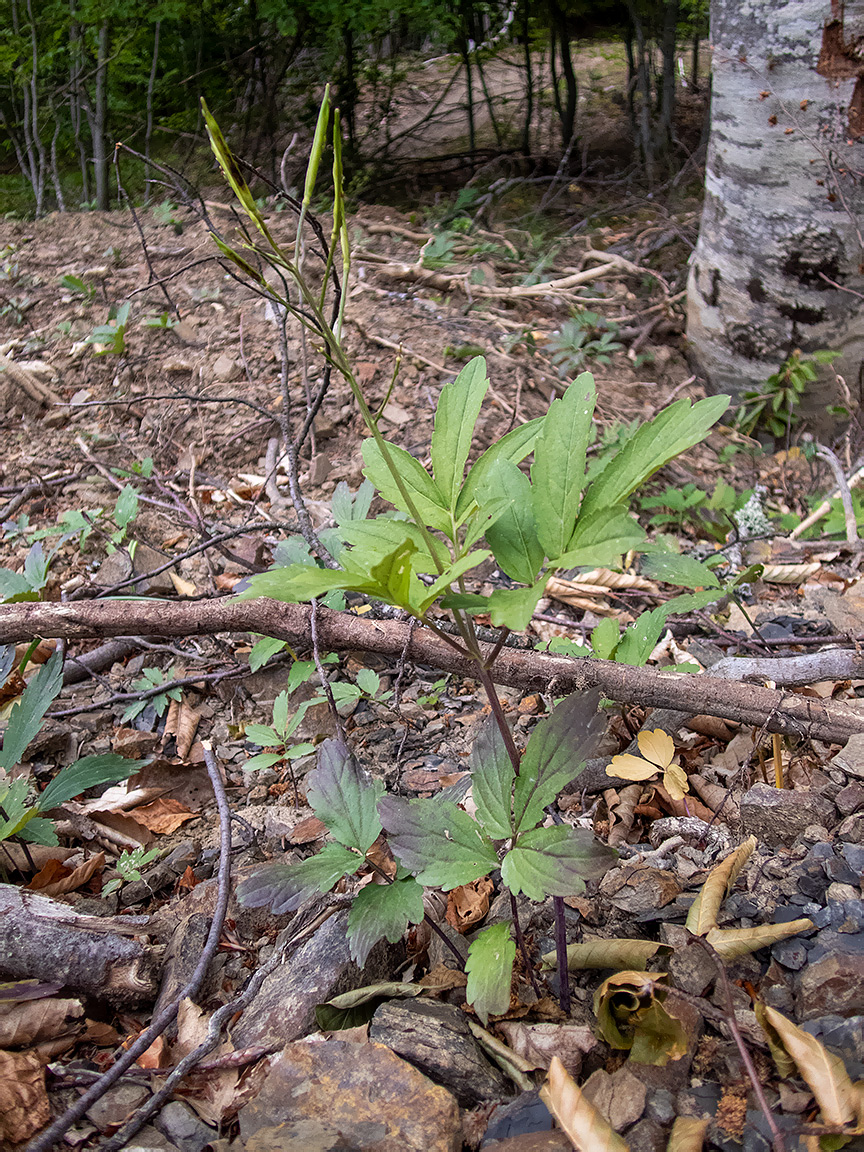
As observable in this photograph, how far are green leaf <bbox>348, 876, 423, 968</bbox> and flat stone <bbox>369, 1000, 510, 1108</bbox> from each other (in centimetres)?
10

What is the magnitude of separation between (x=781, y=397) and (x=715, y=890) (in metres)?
3.47

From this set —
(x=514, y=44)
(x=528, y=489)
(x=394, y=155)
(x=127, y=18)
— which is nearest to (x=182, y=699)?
(x=528, y=489)

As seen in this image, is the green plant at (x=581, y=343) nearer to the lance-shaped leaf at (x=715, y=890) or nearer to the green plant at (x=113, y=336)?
the green plant at (x=113, y=336)

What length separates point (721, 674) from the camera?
1.76 meters

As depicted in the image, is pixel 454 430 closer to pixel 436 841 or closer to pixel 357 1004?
pixel 436 841

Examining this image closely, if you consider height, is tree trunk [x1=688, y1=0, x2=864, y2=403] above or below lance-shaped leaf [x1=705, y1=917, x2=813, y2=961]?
above

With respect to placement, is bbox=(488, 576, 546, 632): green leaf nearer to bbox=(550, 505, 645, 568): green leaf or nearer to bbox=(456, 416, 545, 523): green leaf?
bbox=(550, 505, 645, 568): green leaf

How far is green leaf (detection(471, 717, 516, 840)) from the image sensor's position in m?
1.05

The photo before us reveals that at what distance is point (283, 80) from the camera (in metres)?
6.66

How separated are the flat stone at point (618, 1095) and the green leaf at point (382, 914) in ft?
1.00

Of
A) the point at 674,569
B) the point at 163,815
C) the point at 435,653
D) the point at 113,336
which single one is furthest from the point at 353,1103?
the point at 113,336

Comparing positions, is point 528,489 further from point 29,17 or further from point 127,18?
point 29,17

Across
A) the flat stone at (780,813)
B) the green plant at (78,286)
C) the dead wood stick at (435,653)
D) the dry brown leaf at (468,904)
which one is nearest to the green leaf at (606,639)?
the dead wood stick at (435,653)

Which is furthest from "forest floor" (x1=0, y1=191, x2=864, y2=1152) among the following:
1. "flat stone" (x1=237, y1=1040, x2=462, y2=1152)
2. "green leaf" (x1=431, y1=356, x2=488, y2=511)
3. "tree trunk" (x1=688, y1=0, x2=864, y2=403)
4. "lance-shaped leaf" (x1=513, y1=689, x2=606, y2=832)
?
"tree trunk" (x1=688, y1=0, x2=864, y2=403)
